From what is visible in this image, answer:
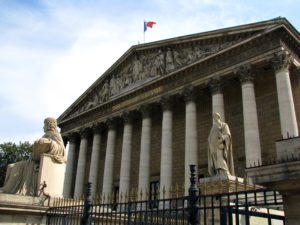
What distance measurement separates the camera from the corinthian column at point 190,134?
20.6 meters

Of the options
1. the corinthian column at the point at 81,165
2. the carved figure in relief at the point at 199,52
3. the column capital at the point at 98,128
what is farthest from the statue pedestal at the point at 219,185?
the corinthian column at the point at 81,165

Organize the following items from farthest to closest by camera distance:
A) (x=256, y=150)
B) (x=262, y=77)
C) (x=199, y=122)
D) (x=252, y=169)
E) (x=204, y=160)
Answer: (x=199, y=122) < (x=204, y=160) < (x=262, y=77) < (x=256, y=150) < (x=252, y=169)

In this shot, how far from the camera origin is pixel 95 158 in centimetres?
2867

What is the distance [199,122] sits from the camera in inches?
981

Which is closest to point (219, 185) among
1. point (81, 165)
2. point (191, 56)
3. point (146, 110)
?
point (191, 56)

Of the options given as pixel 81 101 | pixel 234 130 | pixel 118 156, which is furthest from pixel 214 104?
pixel 81 101

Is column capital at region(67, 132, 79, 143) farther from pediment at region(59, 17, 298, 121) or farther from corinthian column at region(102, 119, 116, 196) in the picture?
corinthian column at region(102, 119, 116, 196)

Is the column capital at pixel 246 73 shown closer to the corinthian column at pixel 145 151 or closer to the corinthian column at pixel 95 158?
the corinthian column at pixel 145 151

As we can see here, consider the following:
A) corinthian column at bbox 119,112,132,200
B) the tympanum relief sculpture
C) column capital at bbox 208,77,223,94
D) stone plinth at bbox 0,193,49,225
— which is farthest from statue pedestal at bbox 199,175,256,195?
corinthian column at bbox 119,112,132,200

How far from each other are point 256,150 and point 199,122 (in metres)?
7.57

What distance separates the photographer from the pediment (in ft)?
70.4

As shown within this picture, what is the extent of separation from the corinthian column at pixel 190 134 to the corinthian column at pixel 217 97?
5.57 feet

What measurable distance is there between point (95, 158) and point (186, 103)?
10.3m

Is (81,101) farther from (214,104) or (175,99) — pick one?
(214,104)
